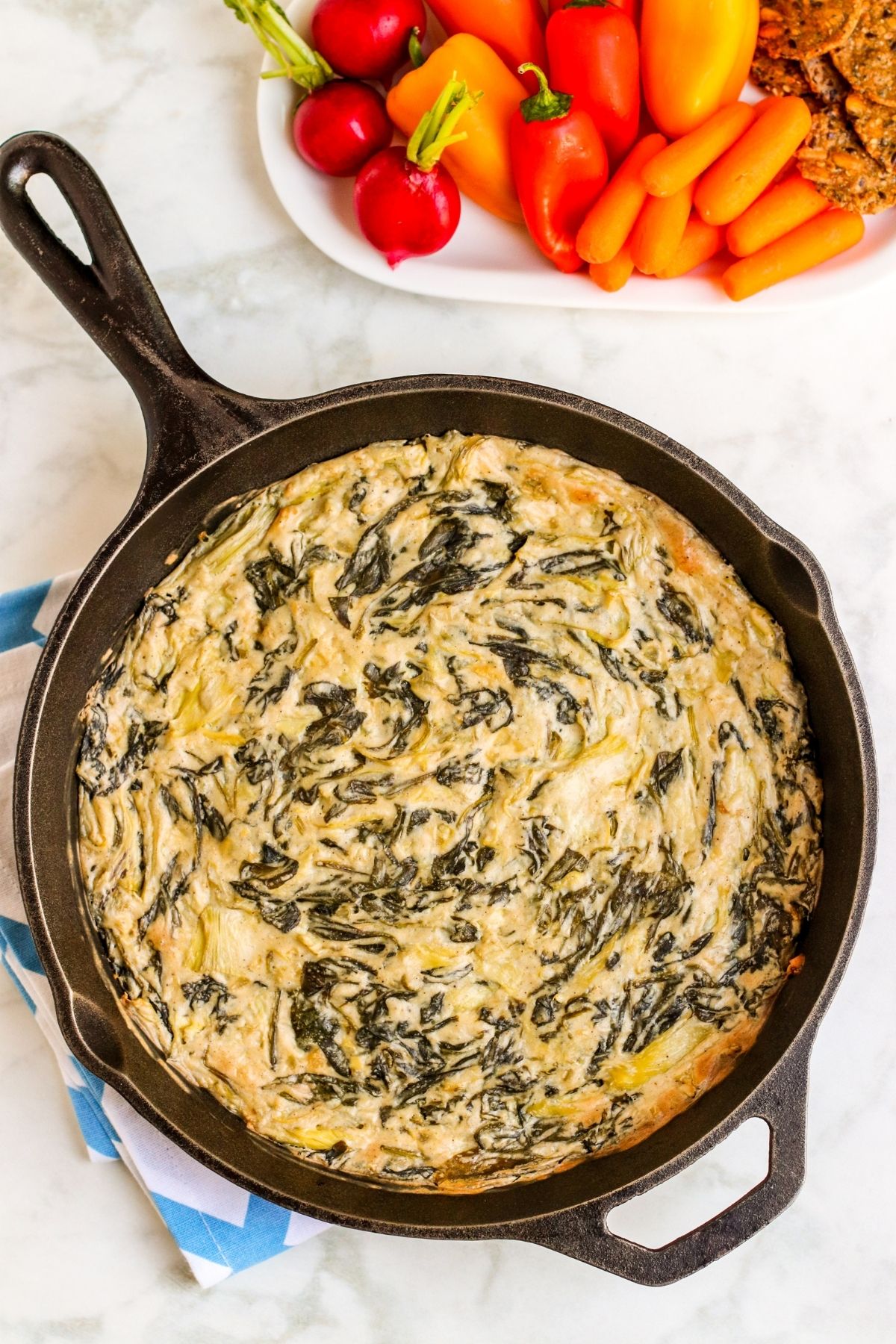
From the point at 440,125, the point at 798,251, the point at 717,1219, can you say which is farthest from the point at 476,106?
the point at 717,1219

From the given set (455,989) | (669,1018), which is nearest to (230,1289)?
(455,989)

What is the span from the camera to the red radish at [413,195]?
2.42 meters

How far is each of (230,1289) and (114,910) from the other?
1073 millimetres

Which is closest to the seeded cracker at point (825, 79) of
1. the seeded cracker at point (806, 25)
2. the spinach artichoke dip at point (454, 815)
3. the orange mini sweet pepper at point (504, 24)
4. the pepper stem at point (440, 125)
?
the seeded cracker at point (806, 25)

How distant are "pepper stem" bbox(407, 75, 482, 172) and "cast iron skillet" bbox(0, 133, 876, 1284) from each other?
570mm

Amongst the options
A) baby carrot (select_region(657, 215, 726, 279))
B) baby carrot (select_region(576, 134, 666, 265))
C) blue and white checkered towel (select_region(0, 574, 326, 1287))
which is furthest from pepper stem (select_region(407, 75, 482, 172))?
blue and white checkered towel (select_region(0, 574, 326, 1287))

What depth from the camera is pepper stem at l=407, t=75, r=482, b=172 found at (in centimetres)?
235

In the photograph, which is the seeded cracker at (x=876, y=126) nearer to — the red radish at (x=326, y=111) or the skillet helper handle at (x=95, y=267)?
the red radish at (x=326, y=111)

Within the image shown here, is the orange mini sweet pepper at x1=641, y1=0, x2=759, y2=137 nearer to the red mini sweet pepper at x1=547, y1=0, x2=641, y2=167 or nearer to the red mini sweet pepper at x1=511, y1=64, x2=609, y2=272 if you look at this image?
the red mini sweet pepper at x1=547, y1=0, x2=641, y2=167

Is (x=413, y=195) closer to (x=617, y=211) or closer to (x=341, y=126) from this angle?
(x=341, y=126)

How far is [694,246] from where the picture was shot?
256cm

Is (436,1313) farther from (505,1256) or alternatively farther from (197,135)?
(197,135)

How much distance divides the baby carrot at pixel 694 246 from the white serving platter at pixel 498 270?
0.05 m

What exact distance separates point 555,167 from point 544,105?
125mm
